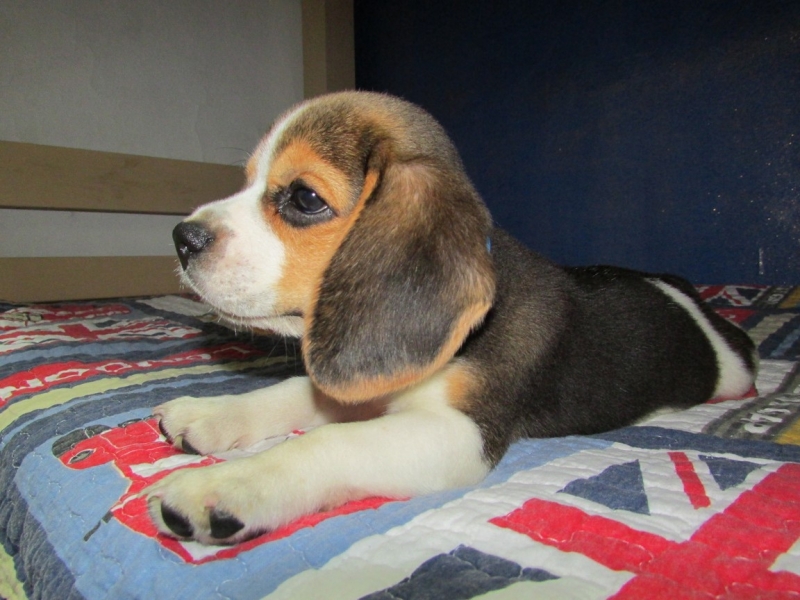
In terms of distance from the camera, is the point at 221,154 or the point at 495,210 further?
the point at 221,154

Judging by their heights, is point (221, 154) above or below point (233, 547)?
above

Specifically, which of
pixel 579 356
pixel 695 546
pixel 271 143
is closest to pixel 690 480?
pixel 695 546

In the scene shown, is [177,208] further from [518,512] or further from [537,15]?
[518,512]

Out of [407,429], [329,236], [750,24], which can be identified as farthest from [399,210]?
[750,24]

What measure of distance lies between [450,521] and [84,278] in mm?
3917

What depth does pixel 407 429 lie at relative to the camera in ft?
3.59

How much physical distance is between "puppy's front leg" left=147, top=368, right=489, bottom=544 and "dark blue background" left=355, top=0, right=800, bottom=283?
125 inches

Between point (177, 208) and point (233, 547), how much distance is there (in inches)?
158

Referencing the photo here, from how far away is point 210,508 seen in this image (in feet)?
2.78

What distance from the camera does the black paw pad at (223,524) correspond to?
0.84 m

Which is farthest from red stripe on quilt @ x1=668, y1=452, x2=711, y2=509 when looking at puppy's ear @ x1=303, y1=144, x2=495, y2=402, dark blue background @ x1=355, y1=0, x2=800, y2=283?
dark blue background @ x1=355, y1=0, x2=800, y2=283

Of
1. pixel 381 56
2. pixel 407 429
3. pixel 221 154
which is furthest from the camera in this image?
pixel 381 56

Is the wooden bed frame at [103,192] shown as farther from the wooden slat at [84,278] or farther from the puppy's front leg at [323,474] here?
the puppy's front leg at [323,474]

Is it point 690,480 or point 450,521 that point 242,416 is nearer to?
point 450,521
